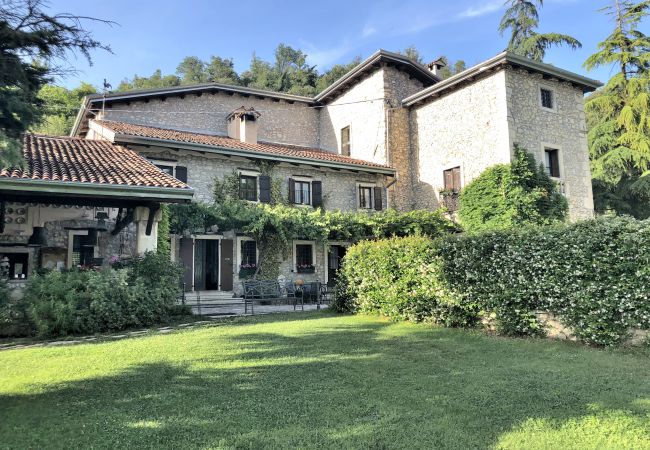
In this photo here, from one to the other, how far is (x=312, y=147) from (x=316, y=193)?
6324mm

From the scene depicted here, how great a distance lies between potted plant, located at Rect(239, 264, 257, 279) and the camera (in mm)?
15898

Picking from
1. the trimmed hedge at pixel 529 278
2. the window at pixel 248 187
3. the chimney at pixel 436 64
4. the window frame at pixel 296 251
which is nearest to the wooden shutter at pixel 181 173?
the window at pixel 248 187

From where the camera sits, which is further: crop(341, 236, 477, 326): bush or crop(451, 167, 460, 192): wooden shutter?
crop(451, 167, 460, 192): wooden shutter

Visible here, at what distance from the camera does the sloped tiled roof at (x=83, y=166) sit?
882cm

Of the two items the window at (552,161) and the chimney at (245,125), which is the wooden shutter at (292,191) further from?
the window at (552,161)

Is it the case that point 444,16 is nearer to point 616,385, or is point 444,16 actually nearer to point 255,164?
point 255,164

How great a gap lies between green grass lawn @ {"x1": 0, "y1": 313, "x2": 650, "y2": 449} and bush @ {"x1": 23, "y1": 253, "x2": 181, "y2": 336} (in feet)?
4.14

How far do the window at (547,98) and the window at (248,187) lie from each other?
40.3ft

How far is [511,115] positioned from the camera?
16.5m

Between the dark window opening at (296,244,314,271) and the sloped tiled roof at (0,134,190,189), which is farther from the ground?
the sloped tiled roof at (0,134,190,189)

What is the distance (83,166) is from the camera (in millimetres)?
10156

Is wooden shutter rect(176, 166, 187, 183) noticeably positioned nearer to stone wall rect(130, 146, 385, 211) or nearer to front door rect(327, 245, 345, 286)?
stone wall rect(130, 146, 385, 211)


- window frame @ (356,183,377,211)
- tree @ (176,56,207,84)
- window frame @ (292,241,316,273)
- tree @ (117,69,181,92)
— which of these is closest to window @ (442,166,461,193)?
window frame @ (356,183,377,211)

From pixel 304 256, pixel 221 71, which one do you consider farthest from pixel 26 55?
pixel 221 71
